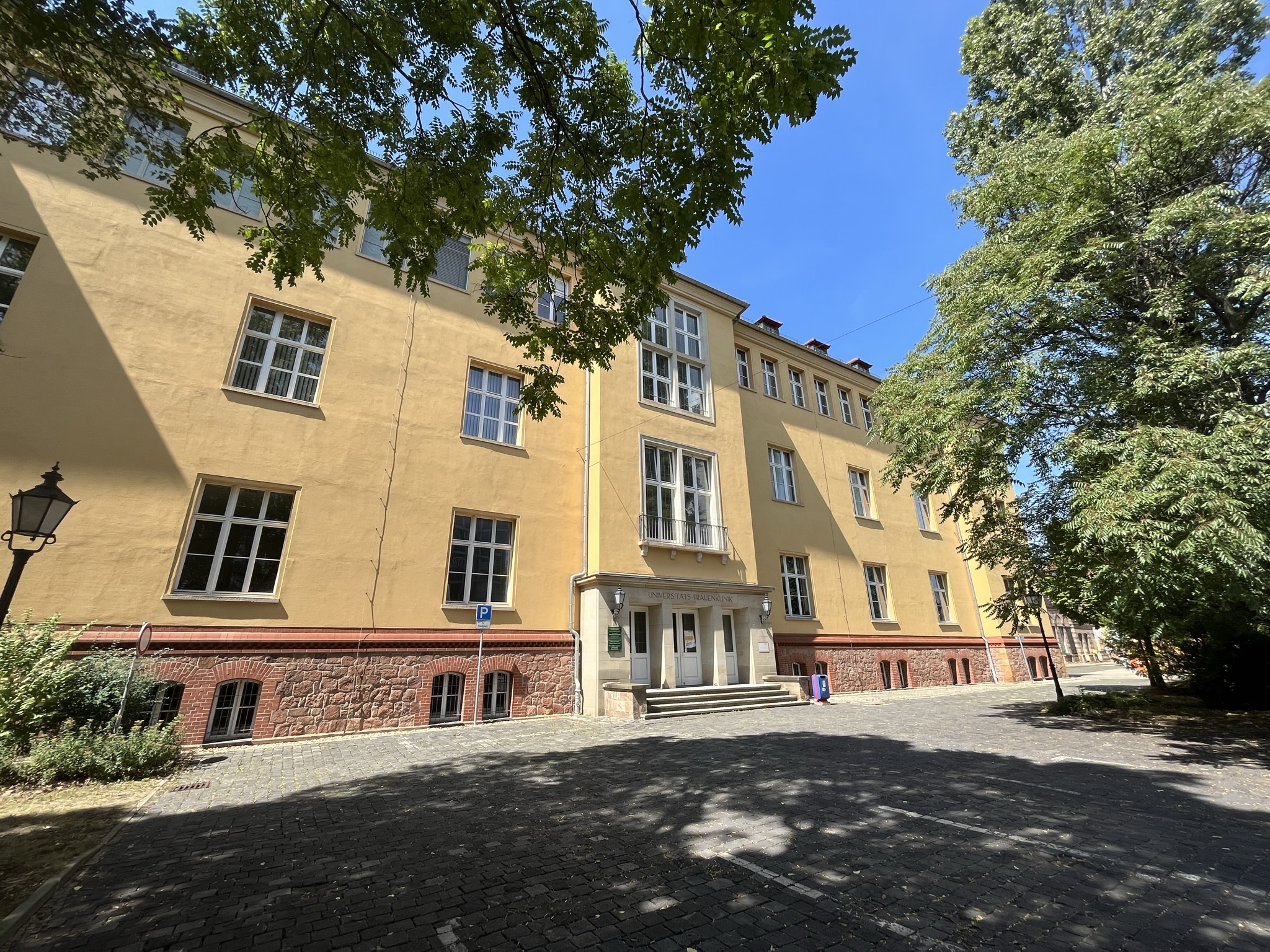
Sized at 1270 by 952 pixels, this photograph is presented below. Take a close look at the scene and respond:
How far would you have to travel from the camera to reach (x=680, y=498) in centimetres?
1575

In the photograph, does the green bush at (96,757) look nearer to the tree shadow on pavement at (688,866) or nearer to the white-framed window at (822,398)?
the tree shadow on pavement at (688,866)

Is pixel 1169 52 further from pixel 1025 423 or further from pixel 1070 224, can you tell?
pixel 1025 423

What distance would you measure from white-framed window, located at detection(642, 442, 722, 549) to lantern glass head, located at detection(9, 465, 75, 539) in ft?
36.8

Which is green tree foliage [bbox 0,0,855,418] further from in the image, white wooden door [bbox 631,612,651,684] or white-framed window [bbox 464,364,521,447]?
white wooden door [bbox 631,612,651,684]

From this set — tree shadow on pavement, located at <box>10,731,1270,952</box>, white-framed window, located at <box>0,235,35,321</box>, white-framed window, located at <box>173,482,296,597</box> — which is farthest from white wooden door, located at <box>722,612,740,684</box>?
white-framed window, located at <box>0,235,35,321</box>

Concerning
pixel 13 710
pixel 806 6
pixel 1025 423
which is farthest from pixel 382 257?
pixel 1025 423

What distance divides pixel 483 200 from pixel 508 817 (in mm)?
6056

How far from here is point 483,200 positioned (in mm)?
5281

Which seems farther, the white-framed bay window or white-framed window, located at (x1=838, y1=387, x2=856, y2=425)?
white-framed window, located at (x1=838, y1=387, x2=856, y2=425)

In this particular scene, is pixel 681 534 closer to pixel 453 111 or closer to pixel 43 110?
pixel 453 111

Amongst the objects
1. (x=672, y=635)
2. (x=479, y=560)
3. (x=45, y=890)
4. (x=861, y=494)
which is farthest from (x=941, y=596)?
(x=45, y=890)

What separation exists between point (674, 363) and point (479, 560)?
8.80 metres

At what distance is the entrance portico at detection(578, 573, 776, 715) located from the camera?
43.2 feet

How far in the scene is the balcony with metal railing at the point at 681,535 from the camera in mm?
14680
